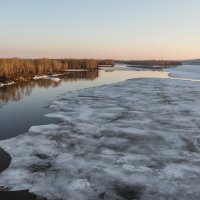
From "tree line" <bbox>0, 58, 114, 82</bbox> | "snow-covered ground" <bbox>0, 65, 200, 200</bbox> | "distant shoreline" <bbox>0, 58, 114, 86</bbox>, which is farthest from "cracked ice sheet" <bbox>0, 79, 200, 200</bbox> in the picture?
"tree line" <bbox>0, 58, 114, 82</bbox>

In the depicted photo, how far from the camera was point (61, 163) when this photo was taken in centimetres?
648

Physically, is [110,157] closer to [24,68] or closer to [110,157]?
[110,157]

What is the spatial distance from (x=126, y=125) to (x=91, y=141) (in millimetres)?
1946

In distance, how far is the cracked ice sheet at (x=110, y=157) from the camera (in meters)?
5.38

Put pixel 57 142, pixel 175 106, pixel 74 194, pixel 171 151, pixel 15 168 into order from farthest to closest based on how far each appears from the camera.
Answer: pixel 175 106 → pixel 57 142 → pixel 171 151 → pixel 15 168 → pixel 74 194

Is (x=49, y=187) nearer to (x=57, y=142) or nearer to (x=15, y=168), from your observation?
(x=15, y=168)

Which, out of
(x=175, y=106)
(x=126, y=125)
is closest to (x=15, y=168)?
(x=126, y=125)

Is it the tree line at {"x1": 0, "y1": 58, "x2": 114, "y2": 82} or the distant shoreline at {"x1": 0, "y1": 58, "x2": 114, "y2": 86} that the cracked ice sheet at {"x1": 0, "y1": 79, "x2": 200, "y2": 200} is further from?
the tree line at {"x1": 0, "y1": 58, "x2": 114, "y2": 82}

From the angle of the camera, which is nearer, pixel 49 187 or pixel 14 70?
pixel 49 187

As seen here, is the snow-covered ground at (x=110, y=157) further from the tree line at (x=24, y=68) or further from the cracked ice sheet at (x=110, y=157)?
the tree line at (x=24, y=68)

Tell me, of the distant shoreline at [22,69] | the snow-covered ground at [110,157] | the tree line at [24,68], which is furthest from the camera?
the tree line at [24,68]

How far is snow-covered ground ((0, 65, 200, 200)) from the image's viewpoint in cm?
537

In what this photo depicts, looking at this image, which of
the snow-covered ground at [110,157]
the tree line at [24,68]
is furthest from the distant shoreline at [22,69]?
the snow-covered ground at [110,157]

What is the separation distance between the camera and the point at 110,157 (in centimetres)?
683
